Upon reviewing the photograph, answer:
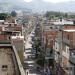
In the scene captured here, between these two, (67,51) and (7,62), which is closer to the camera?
(7,62)

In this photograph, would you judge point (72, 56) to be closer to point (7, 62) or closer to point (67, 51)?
point (67, 51)

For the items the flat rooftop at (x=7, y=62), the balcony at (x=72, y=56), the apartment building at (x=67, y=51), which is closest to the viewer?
the flat rooftop at (x=7, y=62)

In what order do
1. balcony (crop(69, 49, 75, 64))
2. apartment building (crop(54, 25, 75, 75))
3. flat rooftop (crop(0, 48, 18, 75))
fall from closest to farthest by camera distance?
flat rooftop (crop(0, 48, 18, 75)) < balcony (crop(69, 49, 75, 64)) < apartment building (crop(54, 25, 75, 75))

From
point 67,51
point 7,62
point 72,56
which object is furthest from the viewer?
point 67,51

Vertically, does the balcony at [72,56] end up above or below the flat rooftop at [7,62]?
below

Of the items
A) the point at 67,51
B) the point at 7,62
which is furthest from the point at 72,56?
the point at 7,62

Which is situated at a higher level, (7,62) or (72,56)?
(7,62)

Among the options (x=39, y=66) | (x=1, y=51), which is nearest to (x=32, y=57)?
(x=39, y=66)

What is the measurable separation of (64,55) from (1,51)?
22.7 m

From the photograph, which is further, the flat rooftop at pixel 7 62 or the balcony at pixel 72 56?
the balcony at pixel 72 56

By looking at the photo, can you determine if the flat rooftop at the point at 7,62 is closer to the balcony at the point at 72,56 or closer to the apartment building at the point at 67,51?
the apartment building at the point at 67,51

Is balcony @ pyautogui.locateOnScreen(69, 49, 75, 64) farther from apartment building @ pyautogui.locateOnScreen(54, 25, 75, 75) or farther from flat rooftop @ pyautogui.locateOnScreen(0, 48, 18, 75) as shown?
flat rooftop @ pyautogui.locateOnScreen(0, 48, 18, 75)

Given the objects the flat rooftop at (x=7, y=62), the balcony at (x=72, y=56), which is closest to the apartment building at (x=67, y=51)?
the balcony at (x=72, y=56)

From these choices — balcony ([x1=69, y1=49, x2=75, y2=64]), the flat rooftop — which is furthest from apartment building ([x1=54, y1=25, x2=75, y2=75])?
the flat rooftop
